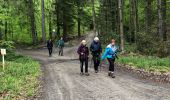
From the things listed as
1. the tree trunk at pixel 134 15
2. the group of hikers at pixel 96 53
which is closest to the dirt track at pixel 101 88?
the group of hikers at pixel 96 53

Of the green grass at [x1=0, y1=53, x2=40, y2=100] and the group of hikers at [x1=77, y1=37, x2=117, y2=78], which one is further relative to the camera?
the group of hikers at [x1=77, y1=37, x2=117, y2=78]

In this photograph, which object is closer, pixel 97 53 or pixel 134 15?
pixel 97 53

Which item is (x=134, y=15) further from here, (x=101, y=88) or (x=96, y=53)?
(x=101, y=88)

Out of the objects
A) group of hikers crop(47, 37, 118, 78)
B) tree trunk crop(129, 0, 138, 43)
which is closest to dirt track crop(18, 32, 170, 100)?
group of hikers crop(47, 37, 118, 78)

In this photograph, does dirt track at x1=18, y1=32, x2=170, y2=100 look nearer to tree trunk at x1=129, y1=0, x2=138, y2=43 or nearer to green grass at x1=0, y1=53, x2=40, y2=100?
green grass at x1=0, y1=53, x2=40, y2=100

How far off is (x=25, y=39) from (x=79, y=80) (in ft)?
151

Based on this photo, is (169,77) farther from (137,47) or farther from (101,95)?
(137,47)

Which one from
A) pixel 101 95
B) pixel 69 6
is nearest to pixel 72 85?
pixel 101 95

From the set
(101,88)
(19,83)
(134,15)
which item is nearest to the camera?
(101,88)

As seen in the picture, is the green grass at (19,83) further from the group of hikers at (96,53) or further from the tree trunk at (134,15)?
the tree trunk at (134,15)

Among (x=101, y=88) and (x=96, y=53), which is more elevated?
(x=96, y=53)

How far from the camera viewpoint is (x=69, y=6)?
5281 centimetres

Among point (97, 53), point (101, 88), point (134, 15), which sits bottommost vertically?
point (101, 88)

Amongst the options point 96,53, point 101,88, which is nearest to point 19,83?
point 101,88
